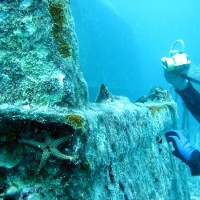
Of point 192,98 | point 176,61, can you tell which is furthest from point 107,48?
point 176,61

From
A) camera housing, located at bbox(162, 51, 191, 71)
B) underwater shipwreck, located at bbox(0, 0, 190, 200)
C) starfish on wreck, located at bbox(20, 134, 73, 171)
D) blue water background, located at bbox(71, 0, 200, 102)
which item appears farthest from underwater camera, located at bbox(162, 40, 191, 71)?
blue water background, located at bbox(71, 0, 200, 102)

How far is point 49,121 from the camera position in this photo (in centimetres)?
192

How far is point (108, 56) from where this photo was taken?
31.5 metres

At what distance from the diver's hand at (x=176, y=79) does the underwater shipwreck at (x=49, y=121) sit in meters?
2.89

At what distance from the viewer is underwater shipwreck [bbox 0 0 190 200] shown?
6.26ft

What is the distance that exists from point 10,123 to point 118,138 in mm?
1019

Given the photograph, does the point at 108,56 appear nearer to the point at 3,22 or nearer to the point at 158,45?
the point at 3,22

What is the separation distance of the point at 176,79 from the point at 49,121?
412 centimetres

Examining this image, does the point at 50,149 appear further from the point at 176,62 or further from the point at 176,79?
the point at 176,79

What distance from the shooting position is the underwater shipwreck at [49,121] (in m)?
1.91

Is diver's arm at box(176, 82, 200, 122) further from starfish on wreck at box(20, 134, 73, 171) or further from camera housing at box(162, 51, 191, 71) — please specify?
starfish on wreck at box(20, 134, 73, 171)

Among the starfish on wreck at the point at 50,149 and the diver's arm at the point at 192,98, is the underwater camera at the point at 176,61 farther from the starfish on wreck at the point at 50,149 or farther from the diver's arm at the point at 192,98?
the starfish on wreck at the point at 50,149

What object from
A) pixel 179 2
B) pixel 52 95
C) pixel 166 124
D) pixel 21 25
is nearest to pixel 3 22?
pixel 21 25

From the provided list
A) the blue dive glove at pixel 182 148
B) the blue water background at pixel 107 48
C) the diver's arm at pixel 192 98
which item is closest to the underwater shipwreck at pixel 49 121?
the blue dive glove at pixel 182 148
